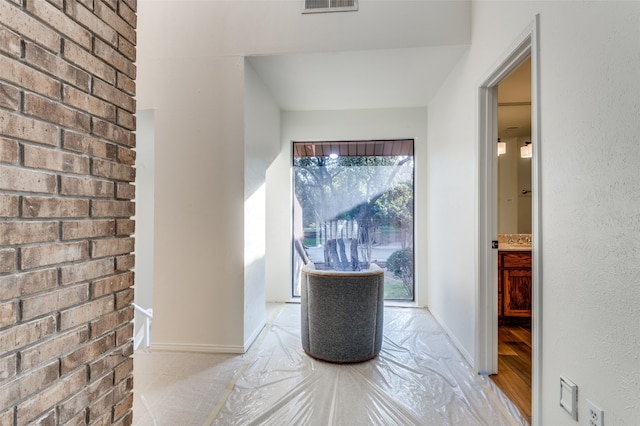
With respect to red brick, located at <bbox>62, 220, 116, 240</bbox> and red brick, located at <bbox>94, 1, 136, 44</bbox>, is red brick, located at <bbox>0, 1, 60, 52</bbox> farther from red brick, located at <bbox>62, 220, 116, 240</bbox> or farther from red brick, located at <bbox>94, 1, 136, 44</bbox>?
red brick, located at <bbox>62, 220, 116, 240</bbox>

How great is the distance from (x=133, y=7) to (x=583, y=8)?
186cm

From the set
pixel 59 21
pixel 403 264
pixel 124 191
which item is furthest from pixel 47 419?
pixel 403 264

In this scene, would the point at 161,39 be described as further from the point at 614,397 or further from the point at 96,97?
the point at 614,397

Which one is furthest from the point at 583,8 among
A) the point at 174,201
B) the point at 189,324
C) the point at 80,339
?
the point at 189,324

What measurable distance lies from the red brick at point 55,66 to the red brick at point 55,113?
0.09 meters

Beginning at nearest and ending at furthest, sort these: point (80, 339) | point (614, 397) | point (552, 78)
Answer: point (80, 339), point (614, 397), point (552, 78)

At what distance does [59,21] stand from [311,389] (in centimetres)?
220

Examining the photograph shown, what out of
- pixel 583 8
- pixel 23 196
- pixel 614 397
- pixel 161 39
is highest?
pixel 161 39

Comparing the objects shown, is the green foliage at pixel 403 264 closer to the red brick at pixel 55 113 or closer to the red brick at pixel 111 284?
the red brick at pixel 111 284

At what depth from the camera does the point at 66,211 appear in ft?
3.15

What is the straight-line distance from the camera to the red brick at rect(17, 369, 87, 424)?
83cm

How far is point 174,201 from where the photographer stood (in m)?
2.63

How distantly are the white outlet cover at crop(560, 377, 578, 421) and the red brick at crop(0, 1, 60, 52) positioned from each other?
228 cm

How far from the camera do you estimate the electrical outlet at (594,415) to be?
117 cm
